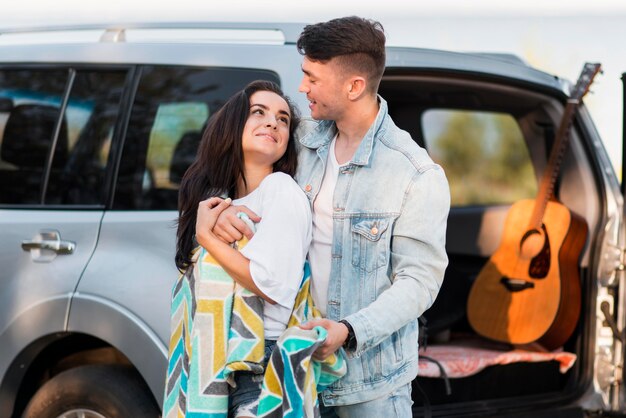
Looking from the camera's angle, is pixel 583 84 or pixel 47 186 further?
pixel 583 84

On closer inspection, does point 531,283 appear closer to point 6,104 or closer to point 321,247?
point 321,247

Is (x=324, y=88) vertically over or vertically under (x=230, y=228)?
over

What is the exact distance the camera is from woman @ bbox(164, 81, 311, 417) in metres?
2.79

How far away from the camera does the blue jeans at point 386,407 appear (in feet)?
9.56

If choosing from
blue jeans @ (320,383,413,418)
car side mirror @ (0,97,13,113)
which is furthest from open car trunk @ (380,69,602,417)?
car side mirror @ (0,97,13,113)

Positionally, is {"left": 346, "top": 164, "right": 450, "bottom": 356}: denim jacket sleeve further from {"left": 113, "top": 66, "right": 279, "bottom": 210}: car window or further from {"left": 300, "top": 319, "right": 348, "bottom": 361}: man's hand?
{"left": 113, "top": 66, "right": 279, "bottom": 210}: car window

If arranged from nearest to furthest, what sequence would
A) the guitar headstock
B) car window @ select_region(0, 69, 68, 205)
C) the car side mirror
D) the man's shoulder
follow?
the man's shoulder
car window @ select_region(0, 69, 68, 205)
the car side mirror
the guitar headstock

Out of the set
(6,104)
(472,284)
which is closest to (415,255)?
(6,104)

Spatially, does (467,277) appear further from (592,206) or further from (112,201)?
(112,201)

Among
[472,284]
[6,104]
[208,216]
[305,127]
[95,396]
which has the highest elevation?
[6,104]

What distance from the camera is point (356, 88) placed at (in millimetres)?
2977

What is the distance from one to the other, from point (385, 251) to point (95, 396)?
1.44 m

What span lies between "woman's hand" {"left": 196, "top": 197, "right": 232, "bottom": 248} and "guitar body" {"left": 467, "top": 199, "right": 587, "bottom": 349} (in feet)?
7.14

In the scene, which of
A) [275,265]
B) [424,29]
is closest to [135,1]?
[424,29]
